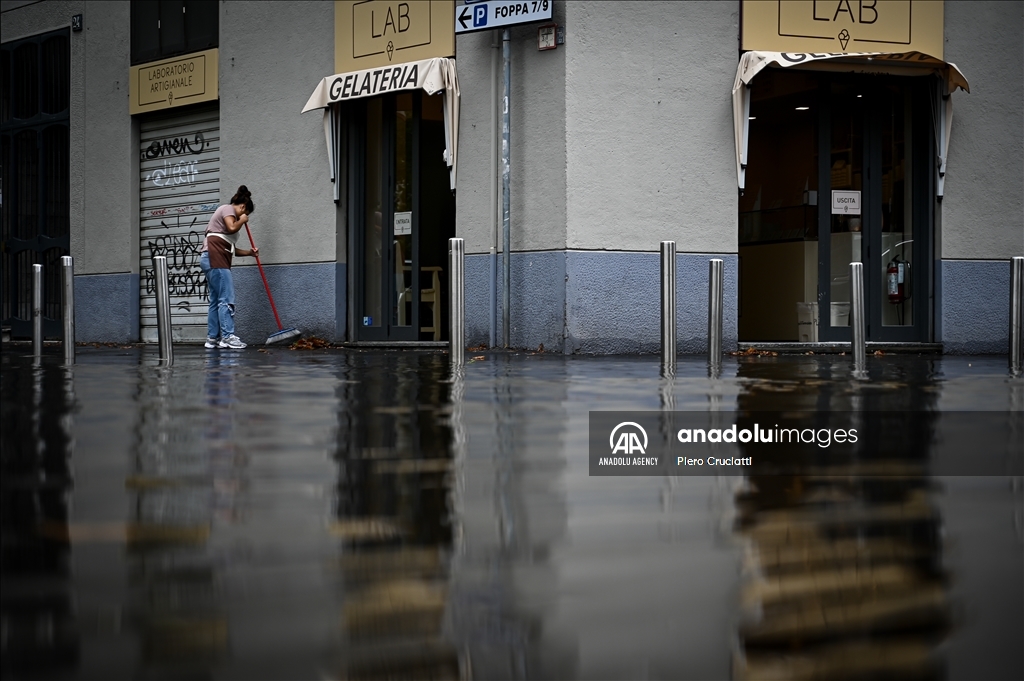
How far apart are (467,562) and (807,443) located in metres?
2.59

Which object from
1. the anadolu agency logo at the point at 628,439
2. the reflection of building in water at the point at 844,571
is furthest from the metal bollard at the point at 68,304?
the reflection of building in water at the point at 844,571

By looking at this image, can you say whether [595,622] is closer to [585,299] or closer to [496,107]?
[585,299]

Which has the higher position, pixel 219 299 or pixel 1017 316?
pixel 219 299

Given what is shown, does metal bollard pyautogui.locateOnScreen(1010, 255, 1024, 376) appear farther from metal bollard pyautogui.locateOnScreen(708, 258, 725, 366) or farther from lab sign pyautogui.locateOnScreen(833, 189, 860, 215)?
lab sign pyautogui.locateOnScreen(833, 189, 860, 215)

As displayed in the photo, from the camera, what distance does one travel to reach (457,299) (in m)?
9.97

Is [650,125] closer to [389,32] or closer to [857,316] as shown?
[389,32]

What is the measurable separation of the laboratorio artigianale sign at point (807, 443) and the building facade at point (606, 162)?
315 inches

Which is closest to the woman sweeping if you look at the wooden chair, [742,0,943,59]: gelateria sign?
the wooden chair

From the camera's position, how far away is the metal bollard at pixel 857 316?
30.5 feet

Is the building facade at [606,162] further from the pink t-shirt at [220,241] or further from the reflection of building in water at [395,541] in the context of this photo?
the reflection of building in water at [395,541]

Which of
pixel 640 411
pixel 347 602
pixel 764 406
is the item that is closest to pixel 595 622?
pixel 347 602

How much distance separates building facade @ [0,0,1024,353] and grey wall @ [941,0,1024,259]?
0.09 ft

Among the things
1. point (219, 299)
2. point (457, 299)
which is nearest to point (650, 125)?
point (457, 299)

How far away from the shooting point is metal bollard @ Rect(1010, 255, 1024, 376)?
380 inches
